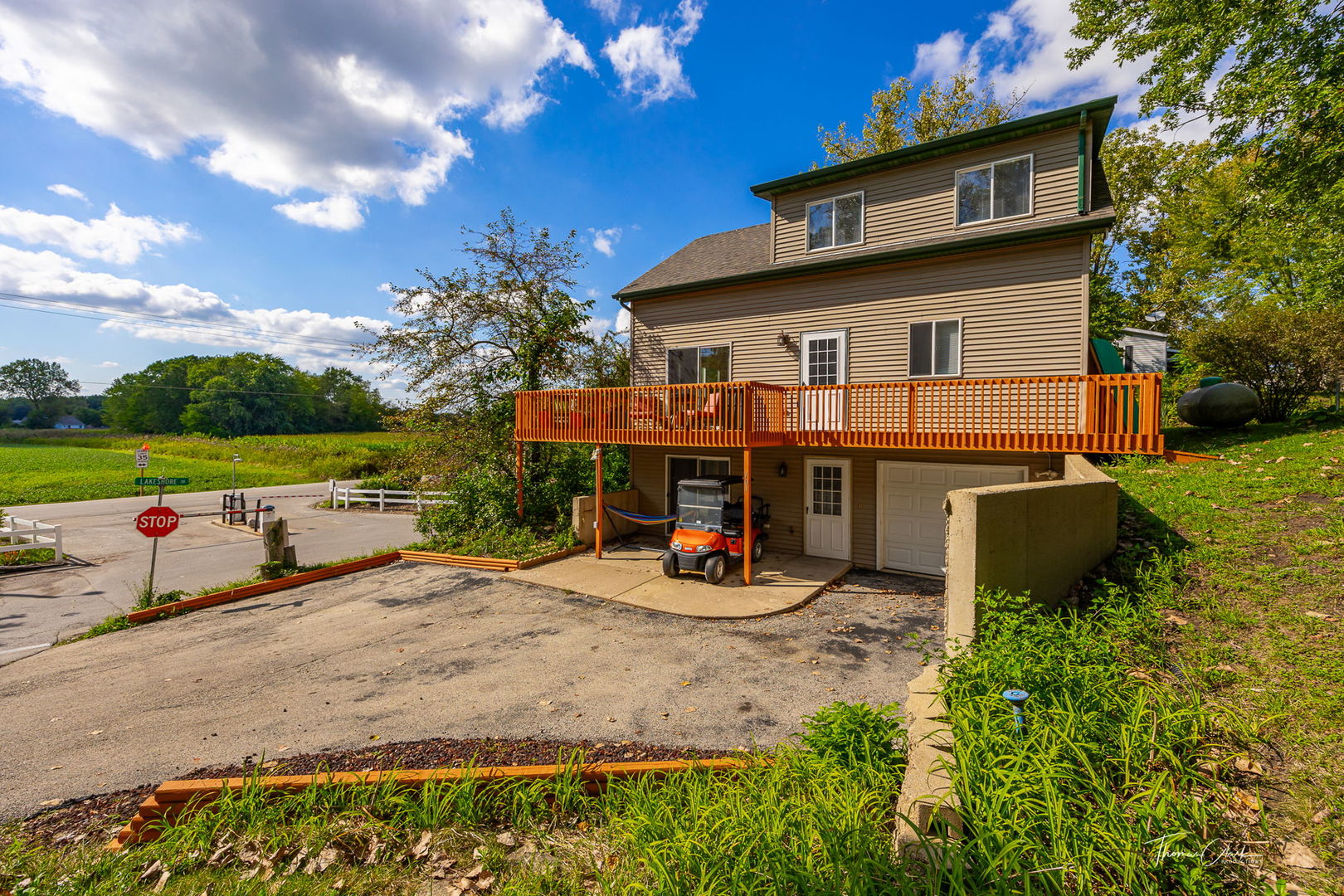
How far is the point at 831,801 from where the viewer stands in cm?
308

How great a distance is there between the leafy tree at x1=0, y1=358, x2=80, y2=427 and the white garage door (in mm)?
130450

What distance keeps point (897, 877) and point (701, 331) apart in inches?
453

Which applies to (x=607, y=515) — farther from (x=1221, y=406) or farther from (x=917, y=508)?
(x=1221, y=406)

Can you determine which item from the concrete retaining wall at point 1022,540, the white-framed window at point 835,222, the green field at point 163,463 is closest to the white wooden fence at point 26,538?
the green field at point 163,463

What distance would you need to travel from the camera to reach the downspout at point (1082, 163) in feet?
29.5

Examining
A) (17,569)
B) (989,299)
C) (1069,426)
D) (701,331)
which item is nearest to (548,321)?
(701,331)

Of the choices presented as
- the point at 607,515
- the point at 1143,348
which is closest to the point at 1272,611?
the point at 607,515

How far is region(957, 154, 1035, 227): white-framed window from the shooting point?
9.67 metres

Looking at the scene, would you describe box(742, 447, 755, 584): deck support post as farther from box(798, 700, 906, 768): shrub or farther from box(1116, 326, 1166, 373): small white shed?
box(1116, 326, 1166, 373): small white shed

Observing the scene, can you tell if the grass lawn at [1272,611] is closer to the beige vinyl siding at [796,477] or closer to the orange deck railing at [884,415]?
the orange deck railing at [884,415]

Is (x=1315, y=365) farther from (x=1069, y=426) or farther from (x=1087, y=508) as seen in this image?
(x=1087, y=508)

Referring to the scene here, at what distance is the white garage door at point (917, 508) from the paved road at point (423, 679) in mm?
1275

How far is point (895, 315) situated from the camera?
1043 cm

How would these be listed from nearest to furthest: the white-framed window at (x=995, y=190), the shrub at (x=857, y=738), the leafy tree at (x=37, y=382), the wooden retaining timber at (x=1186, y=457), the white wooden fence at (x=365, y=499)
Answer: the shrub at (x=857, y=738)
the white-framed window at (x=995, y=190)
the wooden retaining timber at (x=1186, y=457)
the white wooden fence at (x=365, y=499)
the leafy tree at (x=37, y=382)
